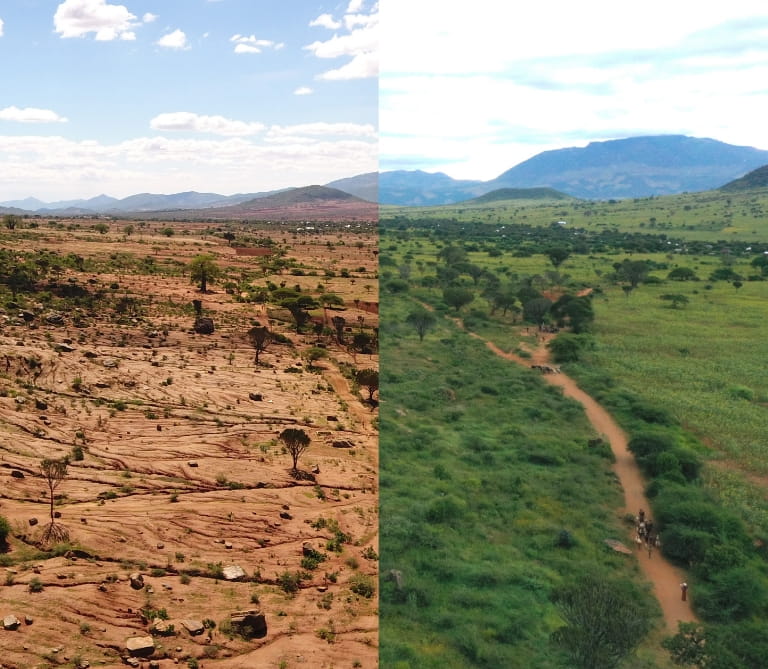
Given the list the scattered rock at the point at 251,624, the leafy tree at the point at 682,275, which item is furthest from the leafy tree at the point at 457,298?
the scattered rock at the point at 251,624

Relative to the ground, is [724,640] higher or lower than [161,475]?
lower

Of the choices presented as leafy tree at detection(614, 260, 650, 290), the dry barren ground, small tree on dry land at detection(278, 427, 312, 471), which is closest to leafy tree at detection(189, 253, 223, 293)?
the dry barren ground

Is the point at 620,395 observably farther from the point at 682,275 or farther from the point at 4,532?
the point at 682,275

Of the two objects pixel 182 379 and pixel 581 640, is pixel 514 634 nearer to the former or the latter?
pixel 581 640

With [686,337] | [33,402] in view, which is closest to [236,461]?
[33,402]

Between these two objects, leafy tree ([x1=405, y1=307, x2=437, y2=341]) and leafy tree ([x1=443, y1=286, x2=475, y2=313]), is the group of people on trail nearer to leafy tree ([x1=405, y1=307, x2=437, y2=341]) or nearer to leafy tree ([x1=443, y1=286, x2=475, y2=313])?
leafy tree ([x1=405, y1=307, x2=437, y2=341])

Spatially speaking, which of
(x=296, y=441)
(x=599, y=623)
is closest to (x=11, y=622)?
(x=296, y=441)
